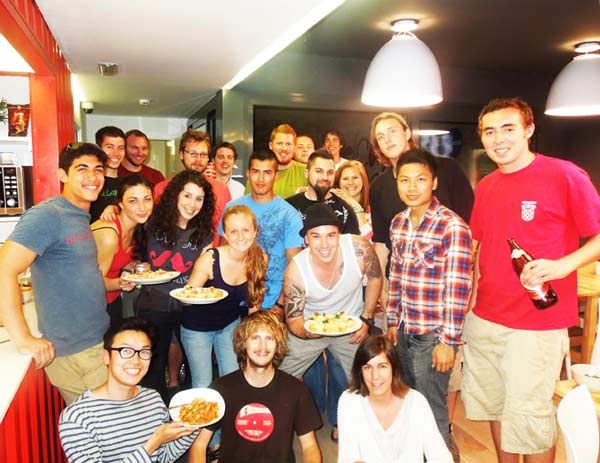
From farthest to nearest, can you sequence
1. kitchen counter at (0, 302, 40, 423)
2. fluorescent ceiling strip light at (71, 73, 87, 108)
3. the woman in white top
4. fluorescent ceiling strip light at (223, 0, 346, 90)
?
fluorescent ceiling strip light at (71, 73, 87, 108) < fluorescent ceiling strip light at (223, 0, 346, 90) < the woman in white top < kitchen counter at (0, 302, 40, 423)

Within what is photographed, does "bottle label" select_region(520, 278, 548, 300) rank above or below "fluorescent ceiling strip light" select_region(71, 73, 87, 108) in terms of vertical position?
below

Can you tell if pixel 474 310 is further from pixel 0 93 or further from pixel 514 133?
pixel 0 93

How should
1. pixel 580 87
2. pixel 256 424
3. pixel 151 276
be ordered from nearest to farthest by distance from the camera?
pixel 256 424 < pixel 151 276 < pixel 580 87

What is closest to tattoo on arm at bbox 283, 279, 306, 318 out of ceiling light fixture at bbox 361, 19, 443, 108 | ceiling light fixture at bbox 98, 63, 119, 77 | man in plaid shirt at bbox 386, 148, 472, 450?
man in plaid shirt at bbox 386, 148, 472, 450

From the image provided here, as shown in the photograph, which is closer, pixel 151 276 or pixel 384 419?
pixel 384 419

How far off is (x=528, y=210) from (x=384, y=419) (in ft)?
3.77

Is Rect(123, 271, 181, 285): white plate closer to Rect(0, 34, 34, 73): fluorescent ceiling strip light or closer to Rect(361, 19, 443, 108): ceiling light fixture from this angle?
Rect(0, 34, 34, 73): fluorescent ceiling strip light

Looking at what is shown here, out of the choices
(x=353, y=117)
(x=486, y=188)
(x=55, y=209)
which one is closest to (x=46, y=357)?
(x=55, y=209)

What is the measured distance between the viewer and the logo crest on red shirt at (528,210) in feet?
7.11

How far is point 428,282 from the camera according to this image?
2443 millimetres

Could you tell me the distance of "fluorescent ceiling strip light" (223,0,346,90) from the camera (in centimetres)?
277

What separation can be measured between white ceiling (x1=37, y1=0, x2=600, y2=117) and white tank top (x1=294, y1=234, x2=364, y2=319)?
1419 millimetres

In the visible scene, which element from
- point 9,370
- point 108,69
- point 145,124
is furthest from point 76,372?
point 145,124

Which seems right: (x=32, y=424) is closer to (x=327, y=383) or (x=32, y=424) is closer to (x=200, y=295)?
(x=200, y=295)
